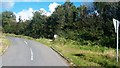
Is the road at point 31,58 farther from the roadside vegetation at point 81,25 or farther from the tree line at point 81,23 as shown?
the tree line at point 81,23

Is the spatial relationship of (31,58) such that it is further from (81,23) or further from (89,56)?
(81,23)

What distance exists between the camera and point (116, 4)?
5716cm

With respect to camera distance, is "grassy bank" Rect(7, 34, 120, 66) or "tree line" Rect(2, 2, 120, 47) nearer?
"grassy bank" Rect(7, 34, 120, 66)

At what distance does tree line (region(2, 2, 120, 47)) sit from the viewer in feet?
188

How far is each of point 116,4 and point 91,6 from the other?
1376 centimetres

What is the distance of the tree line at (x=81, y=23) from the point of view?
57344mm

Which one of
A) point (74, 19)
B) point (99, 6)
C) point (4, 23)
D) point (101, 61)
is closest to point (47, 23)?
point (74, 19)

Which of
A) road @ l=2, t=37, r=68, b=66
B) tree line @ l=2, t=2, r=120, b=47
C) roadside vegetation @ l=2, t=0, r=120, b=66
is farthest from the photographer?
tree line @ l=2, t=2, r=120, b=47

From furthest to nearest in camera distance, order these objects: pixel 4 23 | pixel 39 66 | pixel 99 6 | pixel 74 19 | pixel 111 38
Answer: pixel 4 23 < pixel 74 19 < pixel 99 6 < pixel 111 38 < pixel 39 66

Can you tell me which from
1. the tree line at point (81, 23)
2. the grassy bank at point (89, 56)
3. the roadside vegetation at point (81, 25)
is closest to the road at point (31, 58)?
the grassy bank at point (89, 56)

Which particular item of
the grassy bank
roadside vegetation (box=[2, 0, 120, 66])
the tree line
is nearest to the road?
the grassy bank

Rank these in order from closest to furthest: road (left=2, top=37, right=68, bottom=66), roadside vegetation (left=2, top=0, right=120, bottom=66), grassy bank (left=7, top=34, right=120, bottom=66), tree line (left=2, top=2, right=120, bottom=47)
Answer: grassy bank (left=7, top=34, right=120, bottom=66) < road (left=2, top=37, right=68, bottom=66) < roadside vegetation (left=2, top=0, right=120, bottom=66) < tree line (left=2, top=2, right=120, bottom=47)

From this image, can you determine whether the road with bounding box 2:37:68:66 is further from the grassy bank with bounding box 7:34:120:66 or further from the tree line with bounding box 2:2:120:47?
the tree line with bounding box 2:2:120:47

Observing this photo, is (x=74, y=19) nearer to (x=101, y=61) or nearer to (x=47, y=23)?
(x=47, y=23)
